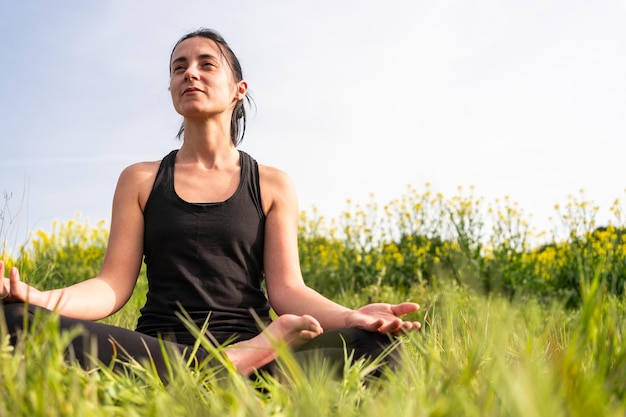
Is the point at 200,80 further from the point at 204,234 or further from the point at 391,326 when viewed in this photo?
the point at 391,326

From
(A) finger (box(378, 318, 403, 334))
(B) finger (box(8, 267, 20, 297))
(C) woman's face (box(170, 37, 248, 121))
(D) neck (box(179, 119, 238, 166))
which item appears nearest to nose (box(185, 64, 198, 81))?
(C) woman's face (box(170, 37, 248, 121))

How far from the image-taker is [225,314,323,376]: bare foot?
226cm

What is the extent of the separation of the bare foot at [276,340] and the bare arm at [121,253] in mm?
705

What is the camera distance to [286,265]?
2906 mm

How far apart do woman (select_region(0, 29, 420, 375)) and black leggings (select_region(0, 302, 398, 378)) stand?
185 millimetres

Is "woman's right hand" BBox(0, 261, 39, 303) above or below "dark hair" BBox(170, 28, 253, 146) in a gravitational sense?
below

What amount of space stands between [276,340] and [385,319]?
1.29ft

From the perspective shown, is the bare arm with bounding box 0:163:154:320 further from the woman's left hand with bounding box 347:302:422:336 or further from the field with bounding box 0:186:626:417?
the woman's left hand with bounding box 347:302:422:336

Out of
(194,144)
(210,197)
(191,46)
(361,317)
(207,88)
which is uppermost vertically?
(191,46)

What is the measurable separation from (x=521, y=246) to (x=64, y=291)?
4963 mm

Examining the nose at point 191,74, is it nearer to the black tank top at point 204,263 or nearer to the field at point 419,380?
the black tank top at point 204,263

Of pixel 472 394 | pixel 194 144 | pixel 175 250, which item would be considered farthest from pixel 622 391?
pixel 194 144

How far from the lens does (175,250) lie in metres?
2.87

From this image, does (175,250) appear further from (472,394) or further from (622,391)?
(622,391)
